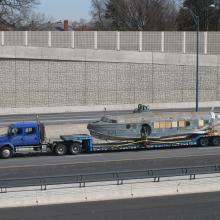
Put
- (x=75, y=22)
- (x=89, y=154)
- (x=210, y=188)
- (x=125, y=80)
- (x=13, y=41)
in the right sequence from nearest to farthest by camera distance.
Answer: (x=210, y=188) → (x=89, y=154) → (x=13, y=41) → (x=125, y=80) → (x=75, y=22)

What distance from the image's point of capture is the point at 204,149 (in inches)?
1417

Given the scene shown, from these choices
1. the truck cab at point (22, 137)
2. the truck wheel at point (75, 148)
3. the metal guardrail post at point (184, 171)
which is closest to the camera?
the metal guardrail post at point (184, 171)

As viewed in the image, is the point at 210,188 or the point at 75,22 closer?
the point at 210,188

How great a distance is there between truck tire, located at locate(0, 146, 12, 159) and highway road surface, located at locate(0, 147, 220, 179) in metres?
0.42

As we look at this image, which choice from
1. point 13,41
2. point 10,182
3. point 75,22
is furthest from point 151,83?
point 75,22

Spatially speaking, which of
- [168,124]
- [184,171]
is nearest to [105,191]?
[184,171]

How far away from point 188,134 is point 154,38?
30239 millimetres

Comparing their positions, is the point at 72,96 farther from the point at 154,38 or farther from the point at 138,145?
the point at 138,145

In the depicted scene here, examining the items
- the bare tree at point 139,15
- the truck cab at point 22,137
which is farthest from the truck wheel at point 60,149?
the bare tree at point 139,15

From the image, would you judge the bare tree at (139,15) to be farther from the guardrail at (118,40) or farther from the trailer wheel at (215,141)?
the trailer wheel at (215,141)

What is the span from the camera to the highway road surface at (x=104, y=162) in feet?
91.9

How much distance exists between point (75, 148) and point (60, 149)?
0.81 metres

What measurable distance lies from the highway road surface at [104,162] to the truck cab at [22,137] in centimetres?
71

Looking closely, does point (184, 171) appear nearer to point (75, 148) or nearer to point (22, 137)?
point (75, 148)
